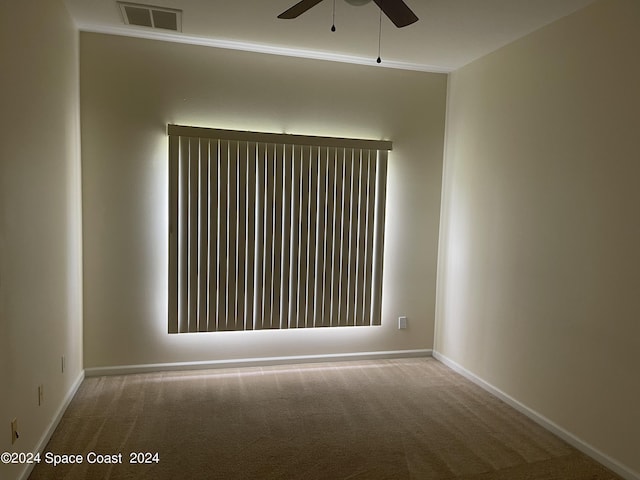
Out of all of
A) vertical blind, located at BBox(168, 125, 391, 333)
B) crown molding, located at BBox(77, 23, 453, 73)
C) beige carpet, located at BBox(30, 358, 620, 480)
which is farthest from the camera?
vertical blind, located at BBox(168, 125, 391, 333)

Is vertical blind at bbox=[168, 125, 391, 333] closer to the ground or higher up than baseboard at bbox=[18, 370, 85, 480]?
higher up

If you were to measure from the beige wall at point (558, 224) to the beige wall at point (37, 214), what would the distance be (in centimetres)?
305

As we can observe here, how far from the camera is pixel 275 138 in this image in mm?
3811

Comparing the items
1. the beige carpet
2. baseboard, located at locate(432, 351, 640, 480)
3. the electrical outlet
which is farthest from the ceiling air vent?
baseboard, located at locate(432, 351, 640, 480)

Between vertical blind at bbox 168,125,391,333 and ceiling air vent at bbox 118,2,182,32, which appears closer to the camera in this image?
ceiling air vent at bbox 118,2,182,32

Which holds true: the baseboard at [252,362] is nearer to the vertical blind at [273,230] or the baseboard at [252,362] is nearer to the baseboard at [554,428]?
the vertical blind at [273,230]

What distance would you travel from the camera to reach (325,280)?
4055mm

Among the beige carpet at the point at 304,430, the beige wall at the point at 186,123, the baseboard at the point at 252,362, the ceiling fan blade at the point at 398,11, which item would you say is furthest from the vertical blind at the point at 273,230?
the ceiling fan blade at the point at 398,11

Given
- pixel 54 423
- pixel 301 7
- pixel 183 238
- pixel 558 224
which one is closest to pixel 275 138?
pixel 183 238

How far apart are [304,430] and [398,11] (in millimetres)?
2460

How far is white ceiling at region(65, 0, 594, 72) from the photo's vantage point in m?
2.91

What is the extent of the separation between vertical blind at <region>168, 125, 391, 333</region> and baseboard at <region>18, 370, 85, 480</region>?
2.49ft

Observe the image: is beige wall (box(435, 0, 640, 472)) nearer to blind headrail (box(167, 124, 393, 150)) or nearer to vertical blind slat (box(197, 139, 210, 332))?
blind headrail (box(167, 124, 393, 150))

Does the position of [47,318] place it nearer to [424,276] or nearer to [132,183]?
[132,183]
